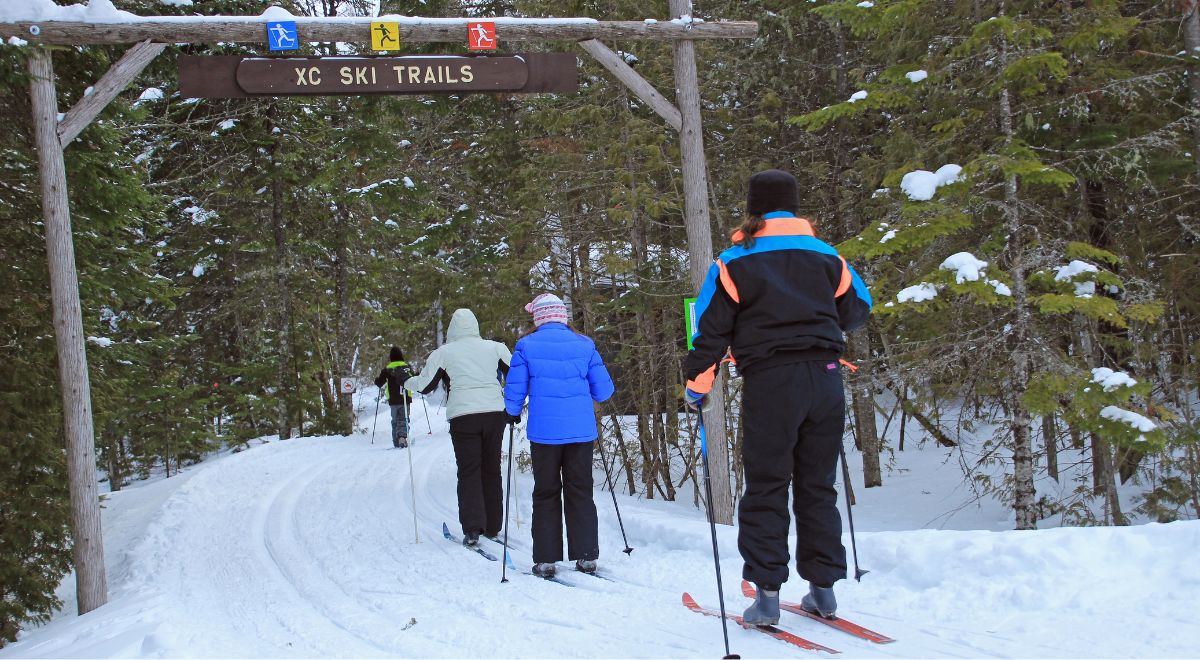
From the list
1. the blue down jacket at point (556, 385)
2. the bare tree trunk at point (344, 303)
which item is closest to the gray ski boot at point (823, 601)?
the blue down jacket at point (556, 385)

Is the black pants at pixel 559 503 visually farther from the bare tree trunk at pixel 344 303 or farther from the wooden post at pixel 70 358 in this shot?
the bare tree trunk at pixel 344 303

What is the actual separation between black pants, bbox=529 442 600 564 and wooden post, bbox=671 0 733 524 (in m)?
2.38

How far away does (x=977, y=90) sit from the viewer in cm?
890

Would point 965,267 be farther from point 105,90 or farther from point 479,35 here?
point 105,90

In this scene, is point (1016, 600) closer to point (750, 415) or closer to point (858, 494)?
point (750, 415)

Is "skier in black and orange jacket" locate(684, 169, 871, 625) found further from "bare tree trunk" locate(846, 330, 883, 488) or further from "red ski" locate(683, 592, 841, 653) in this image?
"bare tree trunk" locate(846, 330, 883, 488)

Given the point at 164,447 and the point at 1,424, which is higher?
the point at 1,424

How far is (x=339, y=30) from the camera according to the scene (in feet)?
24.1

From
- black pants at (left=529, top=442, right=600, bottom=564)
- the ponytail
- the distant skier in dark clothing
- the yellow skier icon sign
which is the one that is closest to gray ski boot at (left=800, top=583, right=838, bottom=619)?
the ponytail

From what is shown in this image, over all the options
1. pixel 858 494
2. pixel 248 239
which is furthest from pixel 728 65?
pixel 248 239

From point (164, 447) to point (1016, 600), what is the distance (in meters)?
21.0

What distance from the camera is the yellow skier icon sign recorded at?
24.1 feet

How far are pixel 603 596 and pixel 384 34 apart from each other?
5223 mm

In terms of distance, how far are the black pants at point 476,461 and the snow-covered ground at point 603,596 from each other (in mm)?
381
